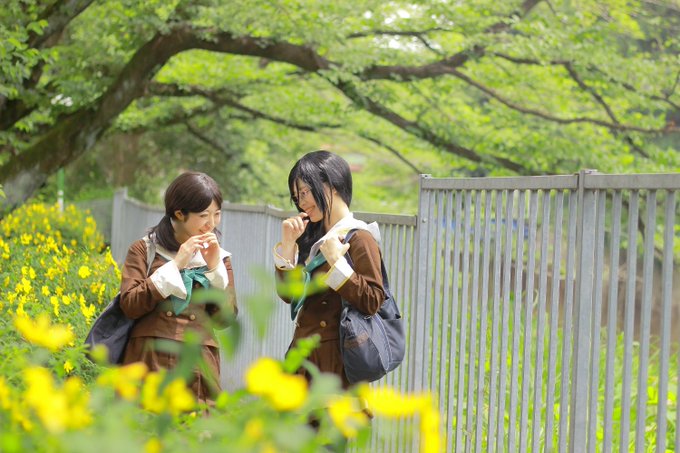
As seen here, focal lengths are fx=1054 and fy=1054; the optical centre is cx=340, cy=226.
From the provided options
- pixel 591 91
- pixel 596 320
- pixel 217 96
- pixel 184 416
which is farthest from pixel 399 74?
pixel 184 416

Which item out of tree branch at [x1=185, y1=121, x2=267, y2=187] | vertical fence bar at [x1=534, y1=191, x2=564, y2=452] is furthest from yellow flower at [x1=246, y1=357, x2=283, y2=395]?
tree branch at [x1=185, y1=121, x2=267, y2=187]

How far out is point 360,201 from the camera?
25.9m

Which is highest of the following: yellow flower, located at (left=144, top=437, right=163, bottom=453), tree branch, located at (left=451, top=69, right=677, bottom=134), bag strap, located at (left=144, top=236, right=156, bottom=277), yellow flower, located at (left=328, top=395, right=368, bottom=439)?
tree branch, located at (left=451, top=69, right=677, bottom=134)

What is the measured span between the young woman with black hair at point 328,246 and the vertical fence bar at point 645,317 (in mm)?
1087

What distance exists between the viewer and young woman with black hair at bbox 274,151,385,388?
3.79 metres

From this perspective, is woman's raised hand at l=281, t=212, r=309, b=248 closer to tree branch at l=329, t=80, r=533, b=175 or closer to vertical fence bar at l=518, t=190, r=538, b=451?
vertical fence bar at l=518, t=190, r=538, b=451

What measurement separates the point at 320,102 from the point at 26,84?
5953 millimetres

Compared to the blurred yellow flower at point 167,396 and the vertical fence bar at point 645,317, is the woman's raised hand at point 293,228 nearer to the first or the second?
the vertical fence bar at point 645,317

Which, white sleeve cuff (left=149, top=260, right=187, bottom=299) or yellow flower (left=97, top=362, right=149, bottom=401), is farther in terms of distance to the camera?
white sleeve cuff (left=149, top=260, right=187, bottom=299)

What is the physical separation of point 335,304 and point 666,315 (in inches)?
56.6

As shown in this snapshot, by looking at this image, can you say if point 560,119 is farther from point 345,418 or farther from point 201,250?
point 345,418

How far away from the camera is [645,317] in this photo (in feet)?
9.54

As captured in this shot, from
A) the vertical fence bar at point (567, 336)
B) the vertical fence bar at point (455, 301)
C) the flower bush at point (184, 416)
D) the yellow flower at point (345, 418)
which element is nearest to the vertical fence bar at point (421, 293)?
the vertical fence bar at point (455, 301)

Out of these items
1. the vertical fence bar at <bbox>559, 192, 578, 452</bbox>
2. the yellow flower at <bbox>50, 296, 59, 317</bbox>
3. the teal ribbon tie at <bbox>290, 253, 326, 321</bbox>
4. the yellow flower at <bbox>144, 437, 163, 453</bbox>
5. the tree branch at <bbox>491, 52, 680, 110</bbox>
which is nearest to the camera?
the yellow flower at <bbox>144, 437, 163, 453</bbox>
